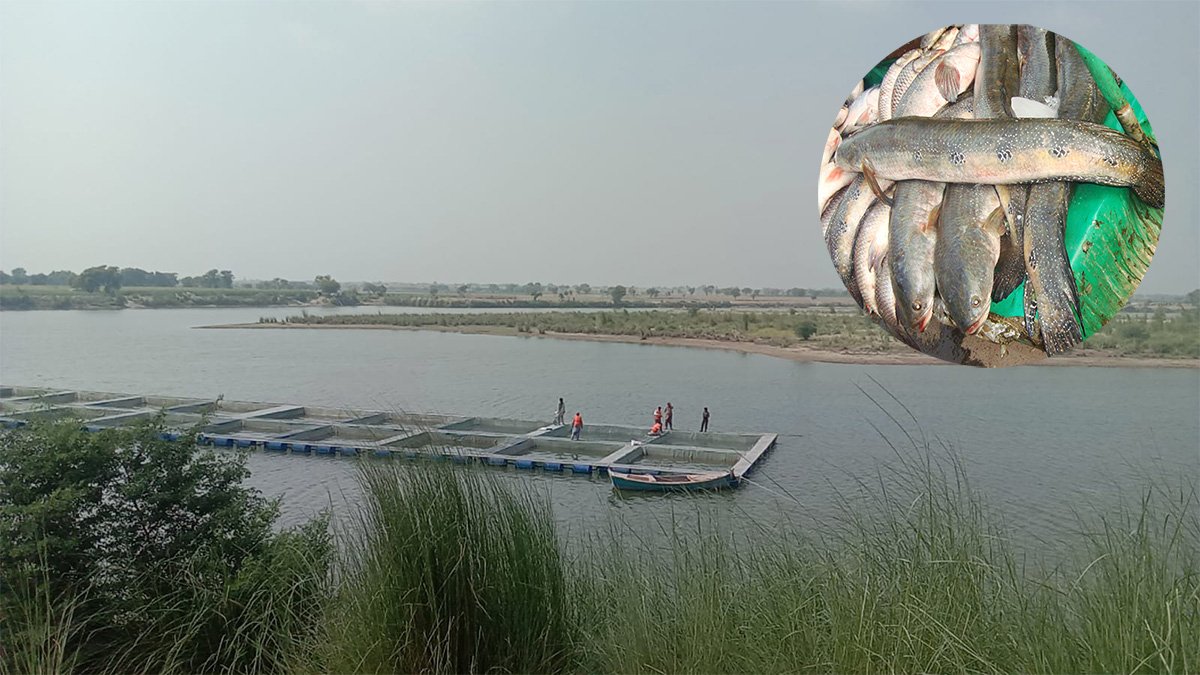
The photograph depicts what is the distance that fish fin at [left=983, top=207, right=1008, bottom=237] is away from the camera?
1.31 m

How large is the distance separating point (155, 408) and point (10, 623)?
17.3m

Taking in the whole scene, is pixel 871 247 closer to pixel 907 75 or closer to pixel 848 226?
pixel 848 226

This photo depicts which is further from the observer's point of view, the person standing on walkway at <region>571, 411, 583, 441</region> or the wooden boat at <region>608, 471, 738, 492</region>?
the person standing on walkway at <region>571, 411, 583, 441</region>

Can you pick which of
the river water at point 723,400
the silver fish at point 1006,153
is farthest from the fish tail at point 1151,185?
the river water at point 723,400

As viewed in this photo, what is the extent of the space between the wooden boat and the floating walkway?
0.28m

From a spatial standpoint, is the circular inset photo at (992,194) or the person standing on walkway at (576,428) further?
the person standing on walkway at (576,428)

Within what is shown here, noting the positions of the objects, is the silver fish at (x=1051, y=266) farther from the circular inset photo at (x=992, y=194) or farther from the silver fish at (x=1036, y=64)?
the silver fish at (x=1036, y=64)

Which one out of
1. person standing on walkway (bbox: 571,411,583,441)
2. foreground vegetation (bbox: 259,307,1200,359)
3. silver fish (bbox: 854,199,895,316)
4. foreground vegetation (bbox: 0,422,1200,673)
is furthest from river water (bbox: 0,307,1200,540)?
person standing on walkway (bbox: 571,411,583,441)

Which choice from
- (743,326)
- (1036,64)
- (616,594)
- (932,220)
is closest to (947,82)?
(1036,64)

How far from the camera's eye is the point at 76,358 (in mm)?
29391

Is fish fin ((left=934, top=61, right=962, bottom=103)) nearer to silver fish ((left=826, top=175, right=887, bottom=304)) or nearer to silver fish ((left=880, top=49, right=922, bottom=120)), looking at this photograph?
silver fish ((left=880, top=49, right=922, bottom=120))

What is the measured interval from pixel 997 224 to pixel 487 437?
14.4m

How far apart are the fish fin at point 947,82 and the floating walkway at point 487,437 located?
34.0 ft

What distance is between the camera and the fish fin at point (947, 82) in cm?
138
